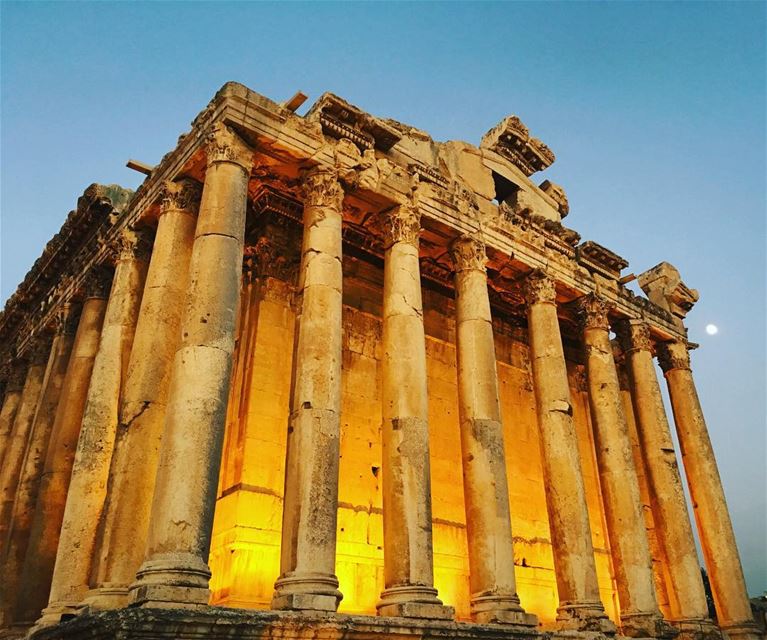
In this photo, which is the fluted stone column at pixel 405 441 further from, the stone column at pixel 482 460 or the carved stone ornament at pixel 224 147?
the carved stone ornament at pixel 224 147

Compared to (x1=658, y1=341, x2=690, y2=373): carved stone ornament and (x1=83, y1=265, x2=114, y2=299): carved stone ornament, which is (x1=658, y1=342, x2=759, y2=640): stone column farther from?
(x1=83, y1=265, x2=114, y2=299): carved stone ornament

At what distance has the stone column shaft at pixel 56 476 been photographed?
40.7 ft

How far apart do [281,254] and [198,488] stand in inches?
276

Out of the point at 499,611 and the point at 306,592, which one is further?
the point at 499,611

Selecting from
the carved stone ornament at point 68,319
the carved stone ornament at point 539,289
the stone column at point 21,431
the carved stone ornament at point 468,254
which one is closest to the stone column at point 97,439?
the carved stone ornament at point 68,319

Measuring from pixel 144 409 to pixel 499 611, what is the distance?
6.45 m

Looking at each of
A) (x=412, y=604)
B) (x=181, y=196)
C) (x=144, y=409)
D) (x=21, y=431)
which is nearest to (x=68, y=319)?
(x=21, y=431)

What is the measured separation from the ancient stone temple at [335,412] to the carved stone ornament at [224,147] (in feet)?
0.16

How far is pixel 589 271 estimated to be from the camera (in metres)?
17.0

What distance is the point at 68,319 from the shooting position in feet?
53.1

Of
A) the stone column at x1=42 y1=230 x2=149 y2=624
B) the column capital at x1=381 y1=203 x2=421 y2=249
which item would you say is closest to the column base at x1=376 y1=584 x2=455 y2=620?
the stone column at x1=42 y1=230 x2=149 y2=624

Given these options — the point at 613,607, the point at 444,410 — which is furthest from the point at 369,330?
the point at 613,607

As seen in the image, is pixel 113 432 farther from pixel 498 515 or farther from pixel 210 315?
pixel 498 515

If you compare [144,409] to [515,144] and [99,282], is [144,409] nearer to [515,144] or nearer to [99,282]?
[99,282]
